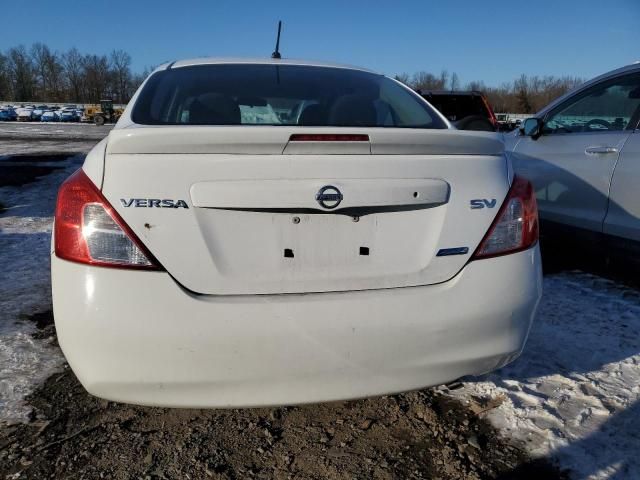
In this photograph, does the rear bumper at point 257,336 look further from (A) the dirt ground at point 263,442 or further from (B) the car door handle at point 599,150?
(B) the car door handle at point 599,150

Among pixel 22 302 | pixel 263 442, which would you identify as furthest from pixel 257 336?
pixel 22 302

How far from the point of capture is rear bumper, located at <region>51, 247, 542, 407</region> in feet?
5.26

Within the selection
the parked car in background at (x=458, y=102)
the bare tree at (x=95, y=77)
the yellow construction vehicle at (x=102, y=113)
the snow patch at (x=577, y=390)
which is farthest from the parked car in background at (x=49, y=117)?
the snow patch at (x=577, y=390)

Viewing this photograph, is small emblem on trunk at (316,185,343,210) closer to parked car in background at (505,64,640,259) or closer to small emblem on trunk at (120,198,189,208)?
small emblem on trunk at (120,198,189,208)

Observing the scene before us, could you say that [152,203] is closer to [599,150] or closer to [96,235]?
[96,235]

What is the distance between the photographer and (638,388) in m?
2.45

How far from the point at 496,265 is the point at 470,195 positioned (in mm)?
266

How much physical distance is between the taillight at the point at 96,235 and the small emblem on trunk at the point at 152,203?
0.05 meters

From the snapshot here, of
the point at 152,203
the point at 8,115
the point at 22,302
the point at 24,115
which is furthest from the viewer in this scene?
the point at 8,115

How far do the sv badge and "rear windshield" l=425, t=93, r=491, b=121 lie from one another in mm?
8025

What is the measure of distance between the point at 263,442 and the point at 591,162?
3168 millimetres

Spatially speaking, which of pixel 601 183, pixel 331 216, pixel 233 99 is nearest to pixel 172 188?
pixel 331 216

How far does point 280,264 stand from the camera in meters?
1.67

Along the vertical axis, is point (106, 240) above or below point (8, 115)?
above
